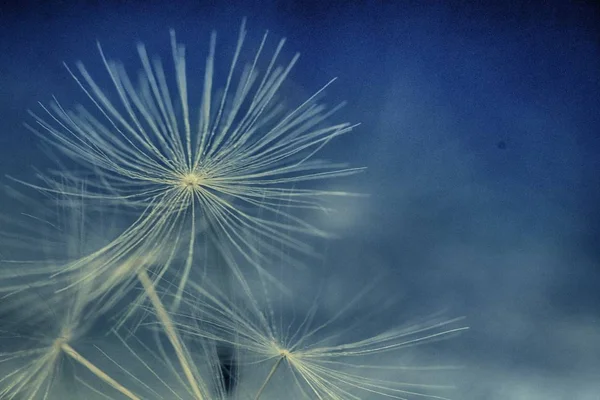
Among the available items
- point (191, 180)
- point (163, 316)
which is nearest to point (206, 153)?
point (191, 180)

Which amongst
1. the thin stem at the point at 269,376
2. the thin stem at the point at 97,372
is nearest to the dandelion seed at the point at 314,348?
the thin stem at the point at 269,376

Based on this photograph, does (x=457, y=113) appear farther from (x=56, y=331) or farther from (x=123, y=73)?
(x=56, y=331)

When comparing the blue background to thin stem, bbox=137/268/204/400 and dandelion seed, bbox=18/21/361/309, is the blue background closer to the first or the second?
dandelion seed, bbox=18/21/361/309

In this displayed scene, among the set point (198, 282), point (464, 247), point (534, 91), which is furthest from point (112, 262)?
point (534, 91)

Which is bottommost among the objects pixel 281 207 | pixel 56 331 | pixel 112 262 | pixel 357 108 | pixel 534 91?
pixel 56 331

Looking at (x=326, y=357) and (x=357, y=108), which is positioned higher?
(x=357, y=108)

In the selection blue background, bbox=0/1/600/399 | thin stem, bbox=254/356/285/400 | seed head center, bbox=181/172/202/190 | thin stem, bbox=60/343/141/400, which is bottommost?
thin stem, bbox=60/343/141/400

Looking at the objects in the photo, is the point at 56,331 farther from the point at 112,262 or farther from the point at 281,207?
the point at 281,207

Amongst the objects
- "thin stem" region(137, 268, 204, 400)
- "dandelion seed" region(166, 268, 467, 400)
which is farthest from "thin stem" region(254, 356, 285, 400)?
"thin stem" region(137, 268, 204, 400)

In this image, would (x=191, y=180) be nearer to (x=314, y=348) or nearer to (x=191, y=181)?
(x=191, y=181)
